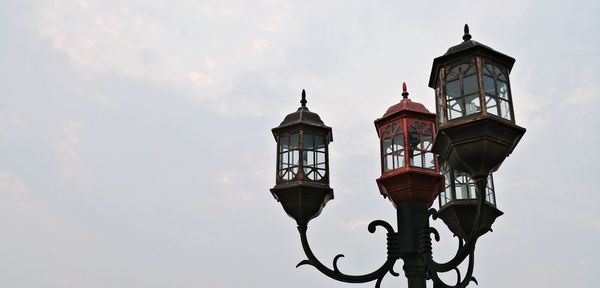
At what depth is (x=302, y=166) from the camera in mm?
7543

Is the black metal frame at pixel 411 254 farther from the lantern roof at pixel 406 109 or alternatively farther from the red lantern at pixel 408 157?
the lantern roof at pixel 406 109

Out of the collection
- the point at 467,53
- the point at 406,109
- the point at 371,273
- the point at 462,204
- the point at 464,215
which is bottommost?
the point at 371,273

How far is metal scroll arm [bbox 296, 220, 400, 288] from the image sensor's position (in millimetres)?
7098

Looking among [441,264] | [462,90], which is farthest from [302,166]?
[462,90]

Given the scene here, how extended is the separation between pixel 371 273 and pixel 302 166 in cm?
157

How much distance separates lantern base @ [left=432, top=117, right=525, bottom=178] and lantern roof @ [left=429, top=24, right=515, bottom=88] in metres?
0.86

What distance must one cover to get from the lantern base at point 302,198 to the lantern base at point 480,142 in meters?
2.11

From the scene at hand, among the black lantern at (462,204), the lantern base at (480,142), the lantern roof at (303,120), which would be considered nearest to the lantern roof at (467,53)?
the lantern base at (480,142)

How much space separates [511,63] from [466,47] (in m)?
0.58

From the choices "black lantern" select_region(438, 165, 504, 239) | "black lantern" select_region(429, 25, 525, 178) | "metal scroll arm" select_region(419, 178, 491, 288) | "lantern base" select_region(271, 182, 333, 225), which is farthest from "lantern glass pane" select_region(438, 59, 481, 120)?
"lantern base" select_region(271, 182, 333, 225)

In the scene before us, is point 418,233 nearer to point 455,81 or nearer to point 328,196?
point 328,196

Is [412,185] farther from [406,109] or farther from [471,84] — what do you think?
[471,84]

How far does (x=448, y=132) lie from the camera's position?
A: 573cm

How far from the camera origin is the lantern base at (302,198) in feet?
24.2
